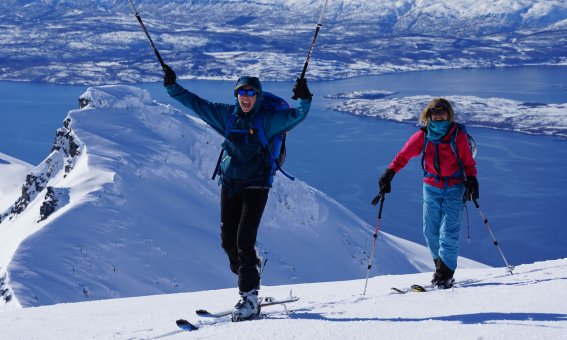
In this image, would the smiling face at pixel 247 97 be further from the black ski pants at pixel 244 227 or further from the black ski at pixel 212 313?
the black ski at pixel 212 313

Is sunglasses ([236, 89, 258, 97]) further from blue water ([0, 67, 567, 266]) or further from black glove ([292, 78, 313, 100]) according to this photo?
blue water ([0, 67, 567, 266])

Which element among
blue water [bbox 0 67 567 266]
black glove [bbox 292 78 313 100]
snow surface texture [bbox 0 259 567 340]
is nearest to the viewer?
snow surface texture [bbox 0 259 567 340]

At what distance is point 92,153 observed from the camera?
2434 centimetres

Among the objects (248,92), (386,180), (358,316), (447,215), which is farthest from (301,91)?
(447,215)

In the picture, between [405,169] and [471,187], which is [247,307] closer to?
[471,187]

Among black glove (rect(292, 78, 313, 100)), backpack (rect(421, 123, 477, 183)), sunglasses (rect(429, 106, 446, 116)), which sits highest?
sunglasses (rect(429, 106, 446, 116))

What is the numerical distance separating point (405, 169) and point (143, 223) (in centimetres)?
5235

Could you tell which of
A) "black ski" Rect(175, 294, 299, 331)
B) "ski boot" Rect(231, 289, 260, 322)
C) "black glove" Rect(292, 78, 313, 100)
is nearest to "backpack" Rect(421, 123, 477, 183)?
"black glove" Rect(292, 78, 313, 100)

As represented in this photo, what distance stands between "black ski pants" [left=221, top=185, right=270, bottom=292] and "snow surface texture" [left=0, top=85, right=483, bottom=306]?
333 inches

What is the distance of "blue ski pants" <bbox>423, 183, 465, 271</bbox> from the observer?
242 inches

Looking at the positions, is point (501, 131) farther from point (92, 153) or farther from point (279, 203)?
point (92, 153)

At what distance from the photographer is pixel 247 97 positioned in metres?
4.78

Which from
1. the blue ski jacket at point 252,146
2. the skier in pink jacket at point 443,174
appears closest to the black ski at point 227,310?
the blue ski jacket at point 252,146

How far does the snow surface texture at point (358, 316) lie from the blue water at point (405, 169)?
2512 centimetres
